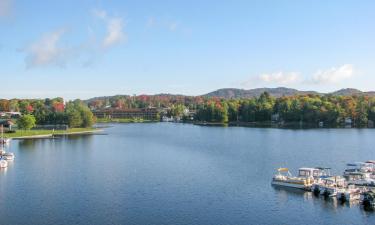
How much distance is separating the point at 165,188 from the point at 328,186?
49.8ft

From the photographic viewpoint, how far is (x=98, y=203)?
38.6m

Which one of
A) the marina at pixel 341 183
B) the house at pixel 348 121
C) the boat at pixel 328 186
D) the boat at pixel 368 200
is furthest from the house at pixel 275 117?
the boat at pixel 368 200

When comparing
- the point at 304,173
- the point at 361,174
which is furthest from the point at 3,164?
the point at 361,174

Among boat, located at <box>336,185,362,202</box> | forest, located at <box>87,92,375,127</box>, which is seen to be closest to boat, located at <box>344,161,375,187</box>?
boat, located at <box>336,185,362,202</box>

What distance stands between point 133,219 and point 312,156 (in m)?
39.5

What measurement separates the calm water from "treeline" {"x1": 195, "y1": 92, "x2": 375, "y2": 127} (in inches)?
2916

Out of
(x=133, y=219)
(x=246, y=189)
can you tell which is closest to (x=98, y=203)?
(x=133, y=219)

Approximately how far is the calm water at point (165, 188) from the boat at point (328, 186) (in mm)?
1127

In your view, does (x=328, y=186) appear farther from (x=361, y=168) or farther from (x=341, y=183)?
(x=361, y=168)

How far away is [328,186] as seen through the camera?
139 ft

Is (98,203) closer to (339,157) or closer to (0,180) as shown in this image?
(0,180)

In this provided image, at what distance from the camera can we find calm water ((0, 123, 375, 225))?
34.8 metres

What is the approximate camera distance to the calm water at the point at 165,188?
1369 inches

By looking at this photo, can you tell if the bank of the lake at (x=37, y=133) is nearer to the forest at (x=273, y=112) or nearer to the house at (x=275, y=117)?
the forest at (x=273, y=112)
